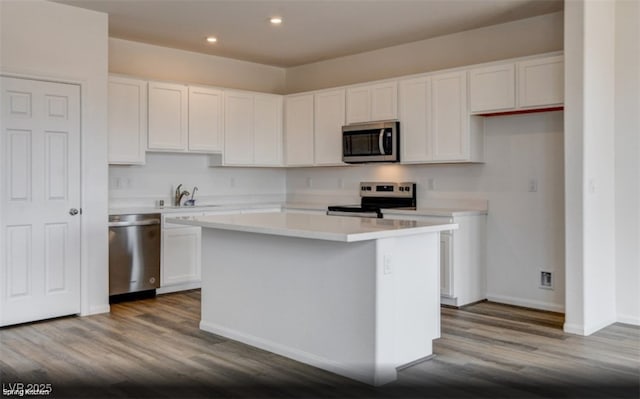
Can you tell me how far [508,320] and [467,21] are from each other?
2693 millimetres

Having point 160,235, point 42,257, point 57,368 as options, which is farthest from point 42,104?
point 57,368

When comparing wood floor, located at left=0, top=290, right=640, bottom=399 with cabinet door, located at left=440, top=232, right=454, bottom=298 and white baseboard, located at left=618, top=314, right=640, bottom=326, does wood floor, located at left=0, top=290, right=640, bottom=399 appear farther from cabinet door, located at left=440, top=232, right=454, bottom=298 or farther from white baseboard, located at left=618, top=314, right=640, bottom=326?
cabinet door, located at left=440, top=232, right=454, bottom=298

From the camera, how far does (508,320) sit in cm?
468

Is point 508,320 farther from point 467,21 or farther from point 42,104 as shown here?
point 42,104

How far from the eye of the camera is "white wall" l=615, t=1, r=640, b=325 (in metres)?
4.52

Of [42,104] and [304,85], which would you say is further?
[304,85]

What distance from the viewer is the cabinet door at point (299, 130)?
21.8 feet

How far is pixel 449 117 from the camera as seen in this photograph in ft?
17.6

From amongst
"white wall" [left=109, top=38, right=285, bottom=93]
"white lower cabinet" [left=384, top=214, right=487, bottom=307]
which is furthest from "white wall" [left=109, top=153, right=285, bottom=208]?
"white lower cabinet" [left=384, top=214, right=487, bottom=307]

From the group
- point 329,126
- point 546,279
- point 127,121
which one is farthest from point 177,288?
point 546,279

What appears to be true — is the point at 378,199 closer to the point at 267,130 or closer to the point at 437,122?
the point at 437,122

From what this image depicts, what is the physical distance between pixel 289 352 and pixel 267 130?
3.60m

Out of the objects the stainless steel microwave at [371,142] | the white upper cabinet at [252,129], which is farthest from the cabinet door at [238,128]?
the stainless steel microwave at [371,142]

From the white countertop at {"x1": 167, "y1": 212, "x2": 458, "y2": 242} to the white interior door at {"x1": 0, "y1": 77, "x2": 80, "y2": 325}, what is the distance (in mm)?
1285
